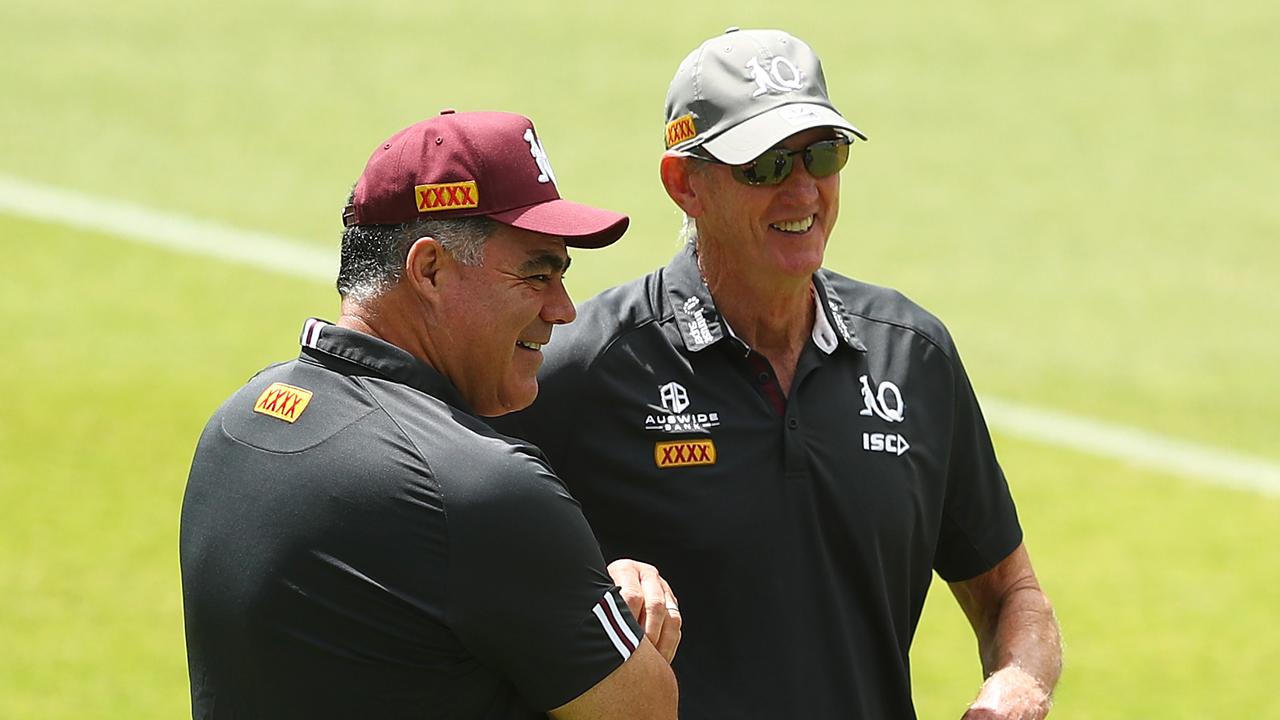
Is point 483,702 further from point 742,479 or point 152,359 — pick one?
point 152,359

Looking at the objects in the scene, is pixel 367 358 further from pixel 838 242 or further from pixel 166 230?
pixel 166 230

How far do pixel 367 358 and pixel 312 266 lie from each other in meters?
9.62

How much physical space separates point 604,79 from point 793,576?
12074mm

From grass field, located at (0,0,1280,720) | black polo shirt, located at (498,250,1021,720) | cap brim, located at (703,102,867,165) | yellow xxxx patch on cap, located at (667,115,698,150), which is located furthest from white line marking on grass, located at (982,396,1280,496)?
cap brim, located at (703,102,867,165)

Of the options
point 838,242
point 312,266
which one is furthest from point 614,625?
point 838,242

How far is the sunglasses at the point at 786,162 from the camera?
429 centimetres

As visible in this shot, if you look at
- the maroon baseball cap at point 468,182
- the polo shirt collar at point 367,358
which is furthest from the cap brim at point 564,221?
the polo shirt collar at point 367,358

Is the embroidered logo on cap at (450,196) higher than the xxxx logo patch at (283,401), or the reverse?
the embroidered logo on cap at (450,196)

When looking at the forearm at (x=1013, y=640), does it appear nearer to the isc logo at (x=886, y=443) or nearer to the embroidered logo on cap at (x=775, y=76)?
the isc logo at (x=886, y=443)

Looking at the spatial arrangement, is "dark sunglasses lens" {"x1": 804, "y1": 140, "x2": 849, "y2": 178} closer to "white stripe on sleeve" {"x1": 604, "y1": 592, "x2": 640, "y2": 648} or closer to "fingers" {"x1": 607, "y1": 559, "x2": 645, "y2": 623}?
"fingers" {"x1": 607, "y1": 559, "x2": 645, "y2": 623}

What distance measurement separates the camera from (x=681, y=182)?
4.48 m

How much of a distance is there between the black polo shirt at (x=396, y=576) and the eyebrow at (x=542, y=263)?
13.3 inches

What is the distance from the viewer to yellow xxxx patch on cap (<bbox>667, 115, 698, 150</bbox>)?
172 inches

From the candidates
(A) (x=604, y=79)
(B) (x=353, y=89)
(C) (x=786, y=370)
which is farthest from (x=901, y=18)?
(C) (x=786, y=370)
